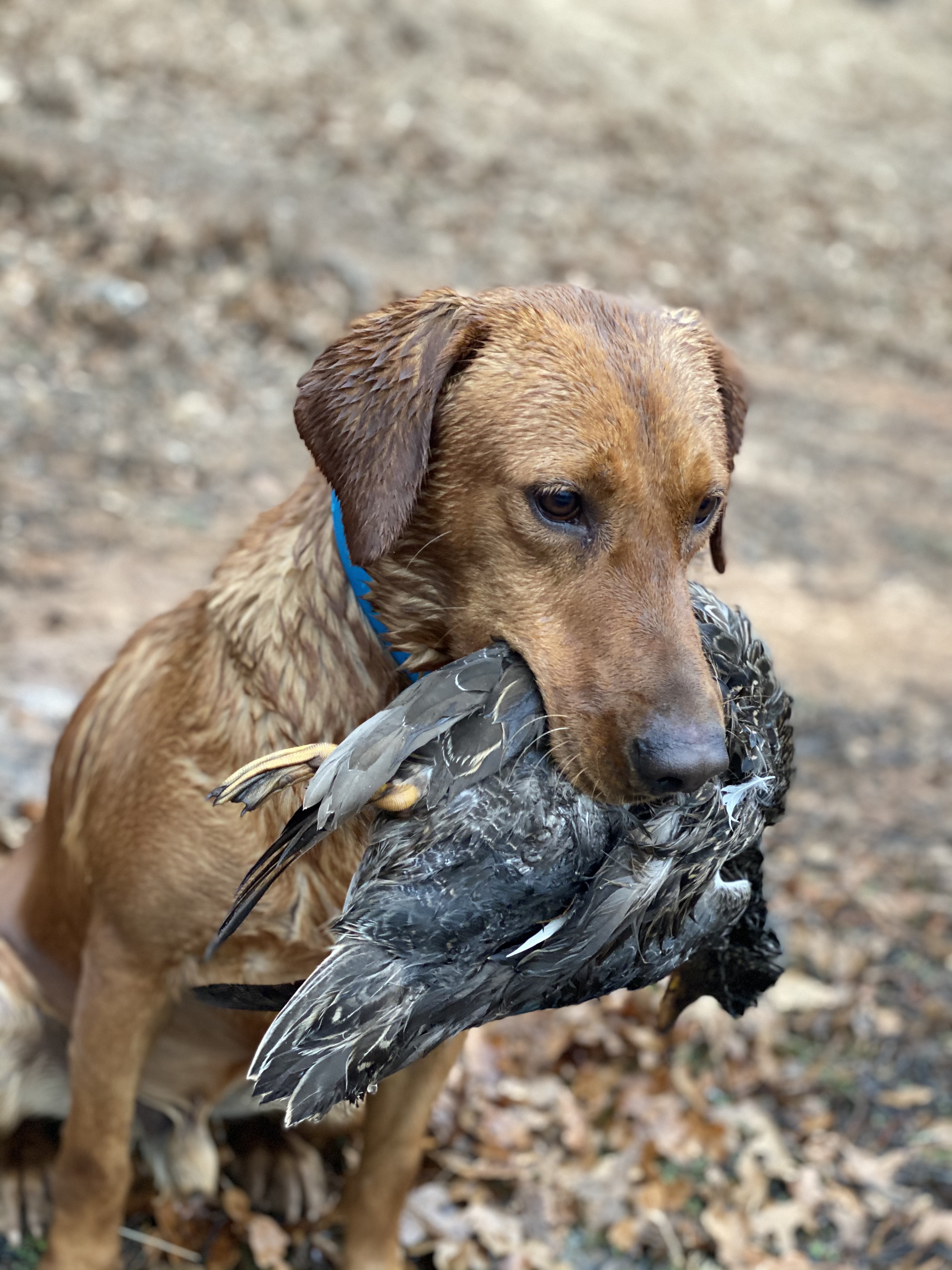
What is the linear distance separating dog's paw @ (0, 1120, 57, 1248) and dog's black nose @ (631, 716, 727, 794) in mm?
2336

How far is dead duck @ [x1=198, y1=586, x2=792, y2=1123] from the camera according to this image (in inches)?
86.4

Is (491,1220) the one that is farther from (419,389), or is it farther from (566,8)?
(566,8)

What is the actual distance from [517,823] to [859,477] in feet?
31.7

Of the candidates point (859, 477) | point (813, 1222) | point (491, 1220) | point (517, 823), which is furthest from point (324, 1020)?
point (859, 477)

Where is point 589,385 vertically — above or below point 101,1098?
above

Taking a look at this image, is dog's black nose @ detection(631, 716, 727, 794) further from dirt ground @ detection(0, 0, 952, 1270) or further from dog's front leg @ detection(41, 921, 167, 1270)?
dirt ground @ detection(0, 0, 952, 1270)

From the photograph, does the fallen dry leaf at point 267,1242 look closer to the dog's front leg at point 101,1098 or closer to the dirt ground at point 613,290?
the dirt ground at point 613,290

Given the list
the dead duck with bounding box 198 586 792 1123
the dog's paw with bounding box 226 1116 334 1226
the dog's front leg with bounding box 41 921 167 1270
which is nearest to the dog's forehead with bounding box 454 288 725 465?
the dead duck with bounding box 198 586 792 1123

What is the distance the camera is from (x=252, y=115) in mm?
11906

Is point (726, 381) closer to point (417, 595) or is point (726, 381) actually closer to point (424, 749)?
point (417, 595)

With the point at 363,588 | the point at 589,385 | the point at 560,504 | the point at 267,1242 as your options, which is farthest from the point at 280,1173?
the point at 589,385

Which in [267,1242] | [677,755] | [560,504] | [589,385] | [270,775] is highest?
[589,385]

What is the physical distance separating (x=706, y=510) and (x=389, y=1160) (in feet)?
6.42

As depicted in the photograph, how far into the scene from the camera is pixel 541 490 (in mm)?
2578
